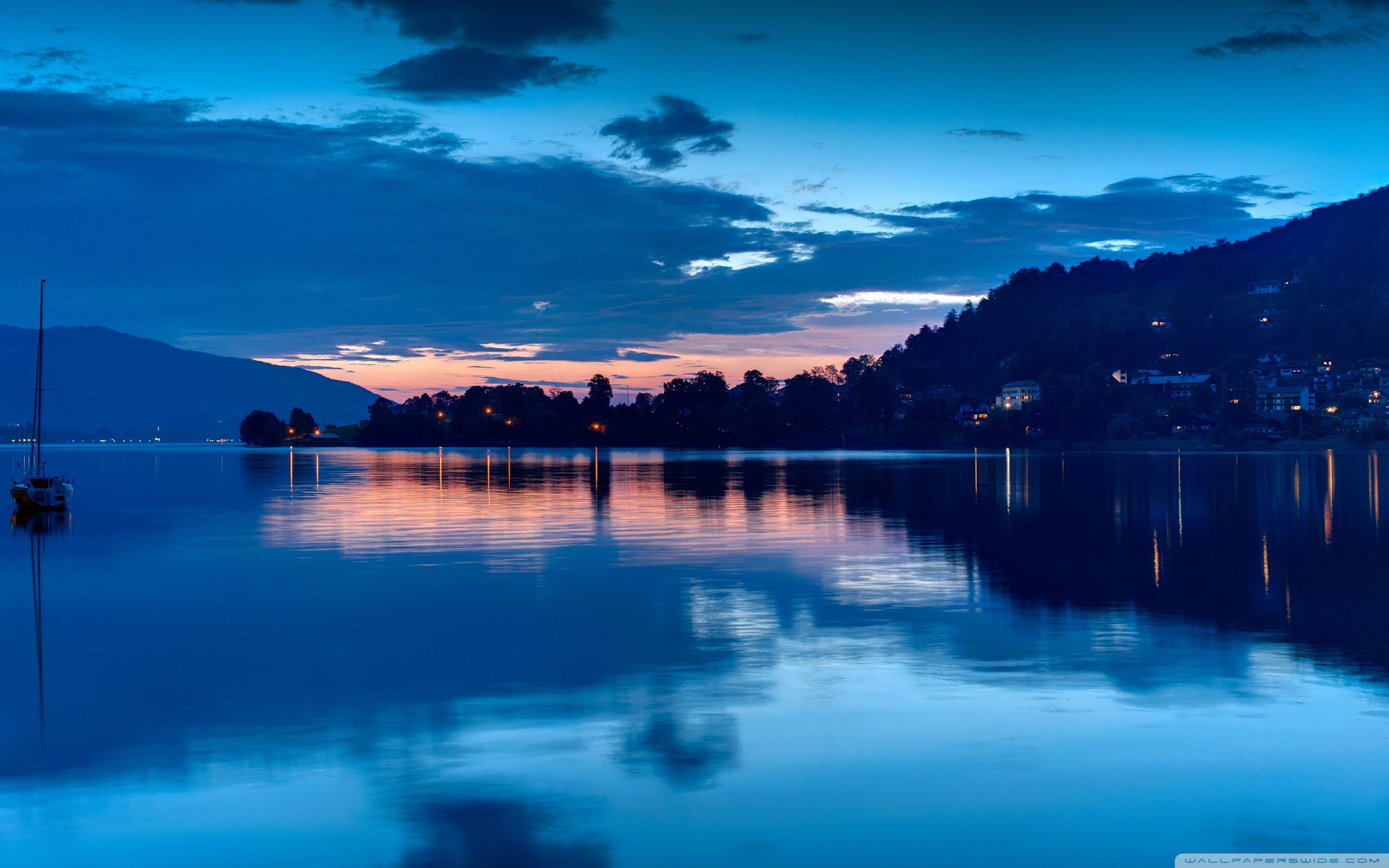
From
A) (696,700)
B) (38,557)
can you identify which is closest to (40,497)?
(38,557)

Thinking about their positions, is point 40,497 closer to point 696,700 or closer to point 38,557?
point 38,557

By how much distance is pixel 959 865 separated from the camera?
335 inches

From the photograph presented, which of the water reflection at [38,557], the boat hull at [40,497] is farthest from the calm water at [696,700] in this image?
the boat hull at [40,497]

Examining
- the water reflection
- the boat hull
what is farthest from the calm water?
the boat hull

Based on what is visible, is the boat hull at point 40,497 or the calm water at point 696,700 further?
the boat hull at point 40,497

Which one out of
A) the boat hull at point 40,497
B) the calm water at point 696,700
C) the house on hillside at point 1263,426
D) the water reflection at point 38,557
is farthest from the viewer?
the house on hillside at point 1263,426

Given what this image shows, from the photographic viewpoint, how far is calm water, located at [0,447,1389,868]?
9188 mm

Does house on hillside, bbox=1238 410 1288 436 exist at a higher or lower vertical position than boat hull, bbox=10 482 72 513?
higher

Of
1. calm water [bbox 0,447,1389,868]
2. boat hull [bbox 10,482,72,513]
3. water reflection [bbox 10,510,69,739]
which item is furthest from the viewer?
boat hull [bbox 10,482,72,513]

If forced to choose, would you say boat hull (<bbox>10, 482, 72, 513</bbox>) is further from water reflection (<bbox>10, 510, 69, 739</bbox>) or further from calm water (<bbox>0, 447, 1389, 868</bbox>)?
calm water (<bbox>0, 447, 1389, 868</bbox>)

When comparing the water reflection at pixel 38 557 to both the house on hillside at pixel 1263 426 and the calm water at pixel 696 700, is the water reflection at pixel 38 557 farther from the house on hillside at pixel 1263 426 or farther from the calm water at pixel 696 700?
the house on hillside at pixel 1263 426

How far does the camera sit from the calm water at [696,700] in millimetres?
9188

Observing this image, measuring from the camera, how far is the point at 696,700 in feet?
44.4

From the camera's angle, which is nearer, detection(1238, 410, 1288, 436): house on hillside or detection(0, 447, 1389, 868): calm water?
detection(0, 447, 1389, 868): calm water
